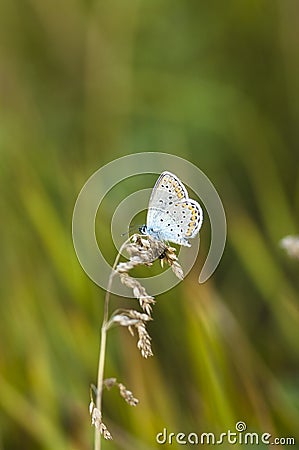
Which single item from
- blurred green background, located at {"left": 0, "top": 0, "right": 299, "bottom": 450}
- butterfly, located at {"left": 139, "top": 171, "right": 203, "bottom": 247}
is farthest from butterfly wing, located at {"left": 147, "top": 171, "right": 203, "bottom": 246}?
blurred green background, located at {"left": 0, "top": 0, "right": 299, "bottom": 450}

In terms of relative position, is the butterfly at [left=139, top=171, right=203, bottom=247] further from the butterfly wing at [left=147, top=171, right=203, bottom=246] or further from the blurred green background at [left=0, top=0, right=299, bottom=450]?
the blurred green background at [left=0, top=0, right=299, bottom=450]

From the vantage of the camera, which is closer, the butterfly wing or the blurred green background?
the butterfly wing

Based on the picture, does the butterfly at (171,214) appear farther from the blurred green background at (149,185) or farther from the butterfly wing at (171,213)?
the blurred green background at (149,185)

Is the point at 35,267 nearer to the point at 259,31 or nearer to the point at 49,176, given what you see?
the point at 49,176

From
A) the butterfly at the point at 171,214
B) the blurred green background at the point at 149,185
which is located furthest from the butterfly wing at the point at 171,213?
the blurred green background at the point at 149,185

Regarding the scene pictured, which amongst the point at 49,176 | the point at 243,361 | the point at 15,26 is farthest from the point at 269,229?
the point at 15,26

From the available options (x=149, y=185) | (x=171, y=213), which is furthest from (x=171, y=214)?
(x=149, y=185)
